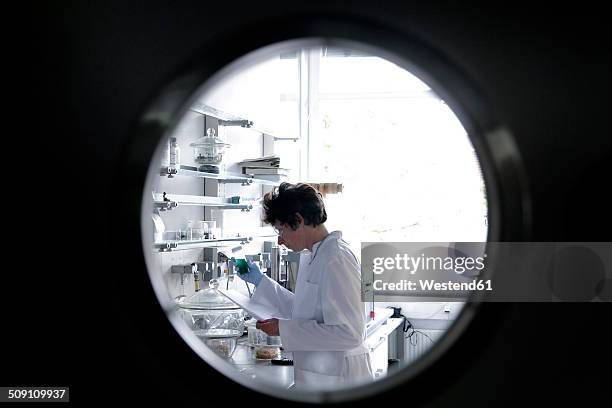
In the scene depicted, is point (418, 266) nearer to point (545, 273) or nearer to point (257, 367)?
point (257, 367)

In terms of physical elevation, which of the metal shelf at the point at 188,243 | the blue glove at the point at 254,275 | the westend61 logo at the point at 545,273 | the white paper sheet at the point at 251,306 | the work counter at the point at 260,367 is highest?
the westend61 logo at the point at 545,273

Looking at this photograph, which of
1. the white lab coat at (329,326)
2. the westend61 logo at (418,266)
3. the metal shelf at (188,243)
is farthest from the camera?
the westend61 logo at (418,266)

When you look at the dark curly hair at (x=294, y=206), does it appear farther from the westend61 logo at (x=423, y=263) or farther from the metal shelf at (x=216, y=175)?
the westend61 logo at (x=423, y=263)

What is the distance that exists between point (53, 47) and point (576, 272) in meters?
0.77

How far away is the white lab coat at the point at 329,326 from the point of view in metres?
2.66

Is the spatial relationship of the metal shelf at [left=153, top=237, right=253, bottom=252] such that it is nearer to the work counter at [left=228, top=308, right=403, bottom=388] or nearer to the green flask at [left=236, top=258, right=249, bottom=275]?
the green flask at [left=236, top=258, right=249, bottom=275]

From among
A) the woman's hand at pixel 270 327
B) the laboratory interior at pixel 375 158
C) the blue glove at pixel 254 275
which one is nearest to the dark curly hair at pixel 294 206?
the blue glove at pixel 254 275

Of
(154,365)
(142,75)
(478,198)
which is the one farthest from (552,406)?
(478,198)

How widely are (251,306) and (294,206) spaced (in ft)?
1.44

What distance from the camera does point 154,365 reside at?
0.96 meters

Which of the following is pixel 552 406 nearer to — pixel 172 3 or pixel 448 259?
pixel 172 3

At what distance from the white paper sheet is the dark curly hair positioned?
35 cm

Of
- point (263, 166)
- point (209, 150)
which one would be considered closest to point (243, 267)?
point (209, 150)

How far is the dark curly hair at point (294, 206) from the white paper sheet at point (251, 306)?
35 centimetres
